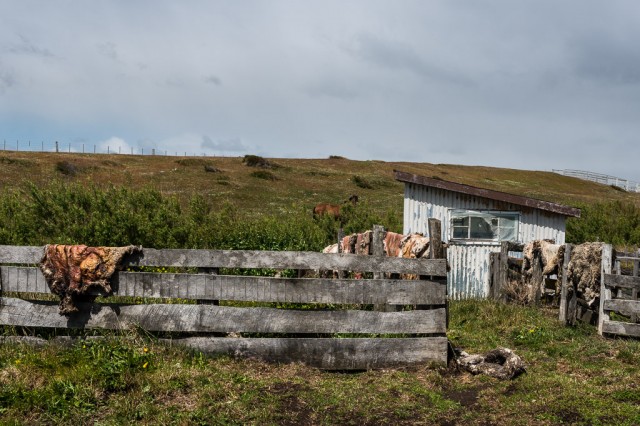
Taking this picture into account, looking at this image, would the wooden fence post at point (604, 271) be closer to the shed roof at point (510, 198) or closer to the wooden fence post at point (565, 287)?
the wooden fence post at point (565, 287)

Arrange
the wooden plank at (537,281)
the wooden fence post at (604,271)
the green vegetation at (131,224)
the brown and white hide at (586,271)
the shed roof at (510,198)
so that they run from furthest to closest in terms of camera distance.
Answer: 1. the green vegetation at (131,224)
2. the shed roof at (510,198)
3. the wooden plank at (537,281)
4. the brown and white hide at (586,271)
5. the wooden fence post at (604,271)

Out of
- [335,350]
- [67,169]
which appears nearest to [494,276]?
[335,350]

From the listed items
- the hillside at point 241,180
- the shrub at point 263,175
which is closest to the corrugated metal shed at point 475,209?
the hillside at point 241,180

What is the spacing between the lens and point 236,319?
753cm

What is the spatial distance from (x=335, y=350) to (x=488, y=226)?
11.5 meters

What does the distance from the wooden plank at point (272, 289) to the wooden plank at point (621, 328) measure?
4.62 m

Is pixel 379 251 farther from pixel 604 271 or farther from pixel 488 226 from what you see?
pixel 488 226

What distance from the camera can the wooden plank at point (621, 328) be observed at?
1024 centimetres

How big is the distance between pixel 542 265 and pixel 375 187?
43.8m

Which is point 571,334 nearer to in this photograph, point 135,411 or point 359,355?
point 359,355

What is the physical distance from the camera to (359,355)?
7602mm

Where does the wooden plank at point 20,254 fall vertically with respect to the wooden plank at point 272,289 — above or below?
above

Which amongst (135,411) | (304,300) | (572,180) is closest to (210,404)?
(135,411)

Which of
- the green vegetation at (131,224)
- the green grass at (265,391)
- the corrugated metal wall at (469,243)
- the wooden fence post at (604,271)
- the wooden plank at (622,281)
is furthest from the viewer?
the green vegetation at (131,224)
